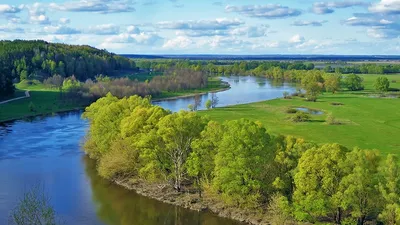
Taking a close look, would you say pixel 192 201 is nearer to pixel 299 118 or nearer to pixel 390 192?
pixel 390 192

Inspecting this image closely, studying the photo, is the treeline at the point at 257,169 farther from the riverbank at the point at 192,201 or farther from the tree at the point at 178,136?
the riverbank at the point at 192,201

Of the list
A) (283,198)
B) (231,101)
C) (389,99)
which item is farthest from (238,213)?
(389,99)

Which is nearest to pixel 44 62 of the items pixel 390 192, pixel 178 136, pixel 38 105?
pixel 38 105

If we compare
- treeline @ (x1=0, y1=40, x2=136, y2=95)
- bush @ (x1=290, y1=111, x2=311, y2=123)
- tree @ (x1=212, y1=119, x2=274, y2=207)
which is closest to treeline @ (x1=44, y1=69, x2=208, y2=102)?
treeline @ (x1=0, y1=40, x2=136, y2=95)

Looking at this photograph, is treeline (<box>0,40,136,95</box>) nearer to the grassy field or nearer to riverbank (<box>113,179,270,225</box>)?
the grassy field

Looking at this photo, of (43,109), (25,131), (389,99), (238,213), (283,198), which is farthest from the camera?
(389,99)

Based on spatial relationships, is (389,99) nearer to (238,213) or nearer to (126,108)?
(126,108)

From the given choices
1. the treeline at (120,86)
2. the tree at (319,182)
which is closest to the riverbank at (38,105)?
the treeline at (120,86)
